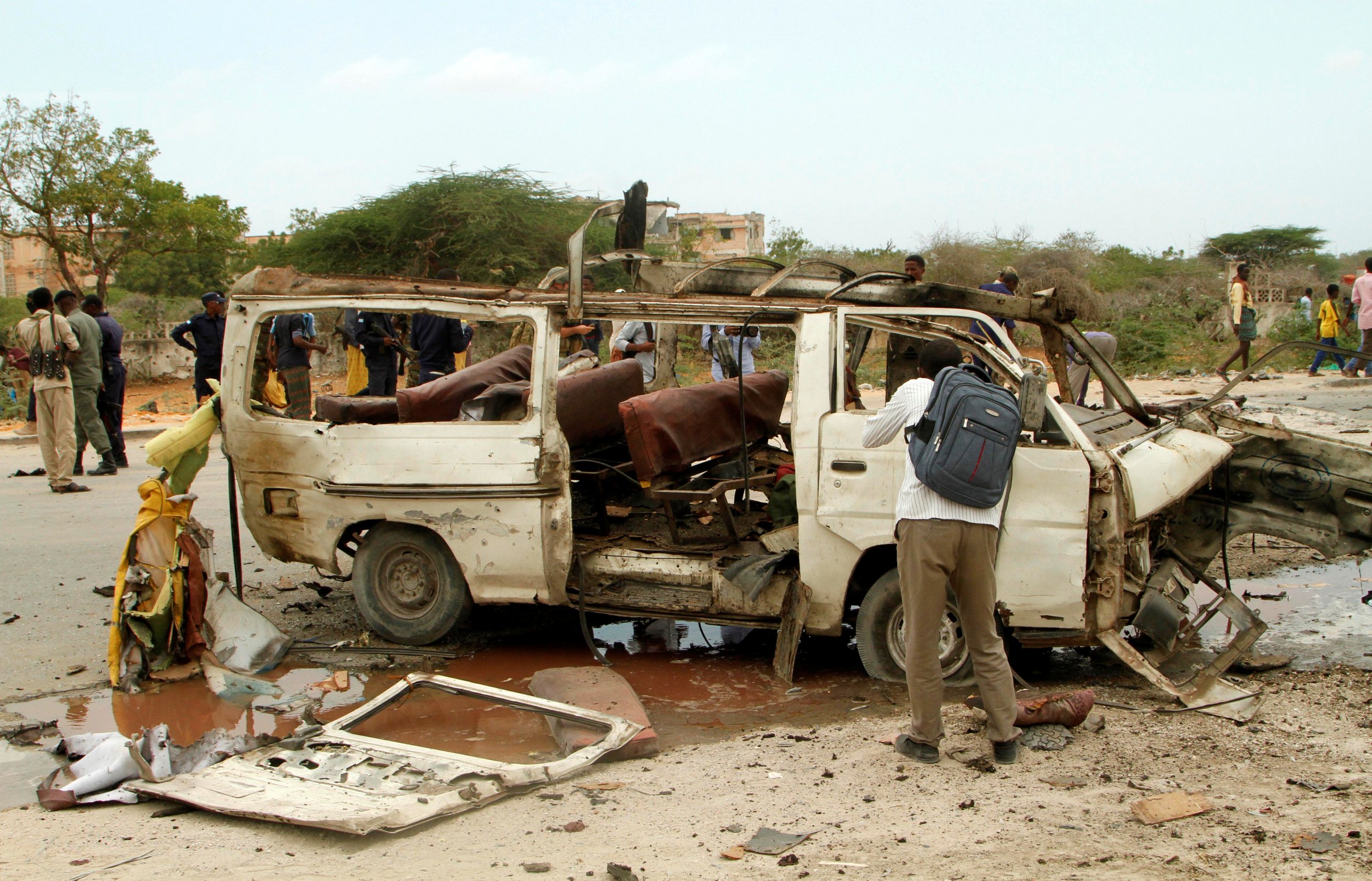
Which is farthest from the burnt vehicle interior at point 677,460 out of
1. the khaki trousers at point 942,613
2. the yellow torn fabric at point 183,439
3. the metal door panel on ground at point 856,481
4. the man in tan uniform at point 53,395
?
the man in tan uniform at point 53,395

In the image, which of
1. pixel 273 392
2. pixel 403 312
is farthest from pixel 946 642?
pixel 273 392

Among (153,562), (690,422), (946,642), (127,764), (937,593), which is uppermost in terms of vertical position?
(690,422)

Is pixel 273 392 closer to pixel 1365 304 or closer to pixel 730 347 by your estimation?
pixel 730 347

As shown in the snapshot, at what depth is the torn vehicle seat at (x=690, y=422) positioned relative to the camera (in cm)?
553

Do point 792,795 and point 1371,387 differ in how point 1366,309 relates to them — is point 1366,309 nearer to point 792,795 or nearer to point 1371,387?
point 1371,387

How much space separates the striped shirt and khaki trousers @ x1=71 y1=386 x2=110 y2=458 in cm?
943

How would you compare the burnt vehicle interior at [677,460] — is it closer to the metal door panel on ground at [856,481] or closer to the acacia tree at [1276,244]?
the metal door panel on ground at [856,481]

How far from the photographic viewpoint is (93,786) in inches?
154

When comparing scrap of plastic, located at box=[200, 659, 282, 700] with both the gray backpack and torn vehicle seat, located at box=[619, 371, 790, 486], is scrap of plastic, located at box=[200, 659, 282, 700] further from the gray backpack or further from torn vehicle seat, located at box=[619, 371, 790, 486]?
the gray backpack

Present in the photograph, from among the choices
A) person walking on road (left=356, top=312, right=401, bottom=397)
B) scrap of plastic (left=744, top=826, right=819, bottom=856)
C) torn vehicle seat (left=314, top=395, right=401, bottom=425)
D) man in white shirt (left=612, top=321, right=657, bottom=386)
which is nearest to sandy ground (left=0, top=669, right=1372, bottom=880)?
scrap of plastic (left=744, top=826, right=819, bottom=856)

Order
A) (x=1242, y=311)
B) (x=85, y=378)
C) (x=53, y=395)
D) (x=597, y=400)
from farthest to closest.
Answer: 1. (x=1242, y=311)
2. (x=85, y=378)
3. (x=53, y=395)
4. (x=597, y=400)

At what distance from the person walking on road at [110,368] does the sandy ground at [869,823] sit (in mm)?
8686

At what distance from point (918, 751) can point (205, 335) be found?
9461mm

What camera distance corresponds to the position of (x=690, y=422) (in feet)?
18.8
